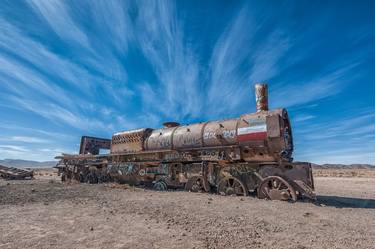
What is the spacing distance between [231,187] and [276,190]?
228 cm

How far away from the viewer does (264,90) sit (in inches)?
486

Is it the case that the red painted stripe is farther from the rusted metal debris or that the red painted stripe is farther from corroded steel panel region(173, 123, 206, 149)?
the rusted metal debris

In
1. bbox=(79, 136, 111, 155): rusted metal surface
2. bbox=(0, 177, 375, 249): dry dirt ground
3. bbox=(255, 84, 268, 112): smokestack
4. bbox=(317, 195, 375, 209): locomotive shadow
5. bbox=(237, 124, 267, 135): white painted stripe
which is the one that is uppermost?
bbox=(255, 84, 268, 112): smokestack

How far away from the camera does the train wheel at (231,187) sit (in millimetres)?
11315

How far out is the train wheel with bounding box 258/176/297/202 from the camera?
32.1ft

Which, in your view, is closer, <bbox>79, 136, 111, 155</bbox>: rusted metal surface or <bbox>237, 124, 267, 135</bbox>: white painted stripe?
<bbox>237, 124, 267, 135</bbox>: white painted stripe

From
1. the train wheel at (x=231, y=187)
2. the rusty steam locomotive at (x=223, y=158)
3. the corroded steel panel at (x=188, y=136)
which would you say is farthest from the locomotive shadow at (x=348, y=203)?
the corroded steel panel at (x=188, y=136)

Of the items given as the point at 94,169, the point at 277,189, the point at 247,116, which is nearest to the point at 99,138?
the point at 94,169

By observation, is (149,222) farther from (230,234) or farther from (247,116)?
(247,116)

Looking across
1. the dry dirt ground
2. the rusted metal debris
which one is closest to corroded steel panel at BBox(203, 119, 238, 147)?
the dry dirt ground

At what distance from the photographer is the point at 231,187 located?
11.7m

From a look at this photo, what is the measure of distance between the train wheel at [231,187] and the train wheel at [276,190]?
0.91 meters

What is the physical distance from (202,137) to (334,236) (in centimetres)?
889

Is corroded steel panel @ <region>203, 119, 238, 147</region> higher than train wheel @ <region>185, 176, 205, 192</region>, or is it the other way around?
corroded steel panel @ <region>203, 119, 238, 147</region>
